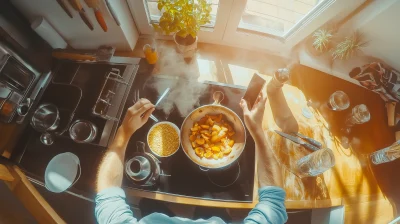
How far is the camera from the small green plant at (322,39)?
5.15ft

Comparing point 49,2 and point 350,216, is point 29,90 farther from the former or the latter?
point 350,216

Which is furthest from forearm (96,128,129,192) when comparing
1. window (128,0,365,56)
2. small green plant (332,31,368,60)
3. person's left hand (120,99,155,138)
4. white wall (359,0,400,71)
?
white wall (359,0,400,71)

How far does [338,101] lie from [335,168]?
1.37ft

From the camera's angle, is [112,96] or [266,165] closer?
[266,165]

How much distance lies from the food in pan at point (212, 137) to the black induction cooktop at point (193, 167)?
0.09m

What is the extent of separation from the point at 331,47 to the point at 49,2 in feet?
5.47

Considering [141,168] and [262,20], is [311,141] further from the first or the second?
[141,168]

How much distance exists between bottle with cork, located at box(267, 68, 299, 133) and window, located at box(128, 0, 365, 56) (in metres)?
0.32

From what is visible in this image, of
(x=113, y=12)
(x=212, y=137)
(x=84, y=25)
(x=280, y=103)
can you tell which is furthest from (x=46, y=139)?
(x=280, y=103)

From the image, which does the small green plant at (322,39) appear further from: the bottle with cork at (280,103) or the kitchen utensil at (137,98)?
the kitchen utensil at (137,98)

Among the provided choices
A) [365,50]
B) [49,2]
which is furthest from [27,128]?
[365,50]

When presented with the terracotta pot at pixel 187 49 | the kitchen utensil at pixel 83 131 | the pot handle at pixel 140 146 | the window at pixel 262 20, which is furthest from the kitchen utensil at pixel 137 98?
the window at pixel 262 20

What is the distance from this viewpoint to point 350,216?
4.65 feet

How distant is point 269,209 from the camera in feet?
3.76
